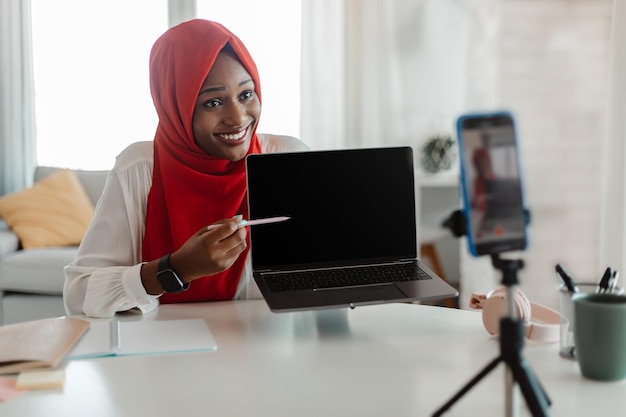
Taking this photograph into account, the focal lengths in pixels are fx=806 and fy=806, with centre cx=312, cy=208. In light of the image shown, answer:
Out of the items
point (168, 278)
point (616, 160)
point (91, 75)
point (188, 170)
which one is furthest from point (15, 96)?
point (168, 278)

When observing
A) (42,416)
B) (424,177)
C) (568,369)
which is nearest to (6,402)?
(42,416)

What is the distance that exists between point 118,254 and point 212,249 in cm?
37

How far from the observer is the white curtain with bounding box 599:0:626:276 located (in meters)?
3.16

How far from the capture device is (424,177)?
12.8 feet

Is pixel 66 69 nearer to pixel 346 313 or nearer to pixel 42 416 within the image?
pixel 346 313

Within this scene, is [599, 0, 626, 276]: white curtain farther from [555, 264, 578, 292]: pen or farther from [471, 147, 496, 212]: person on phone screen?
[471, 147, 496, 212]: person on phone screen

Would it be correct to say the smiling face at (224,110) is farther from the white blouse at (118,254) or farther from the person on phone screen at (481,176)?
the person on phone screen at (481,176)

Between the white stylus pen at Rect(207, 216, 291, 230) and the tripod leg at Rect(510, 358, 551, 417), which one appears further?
the white stylus pen at Rect(207, 216, 291, 230)

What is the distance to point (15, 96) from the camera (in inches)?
165

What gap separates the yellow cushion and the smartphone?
3.10 metres

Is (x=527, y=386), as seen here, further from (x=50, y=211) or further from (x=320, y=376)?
(x=50, y=211)

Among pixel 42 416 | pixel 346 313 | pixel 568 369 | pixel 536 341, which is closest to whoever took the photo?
pixel 42 416

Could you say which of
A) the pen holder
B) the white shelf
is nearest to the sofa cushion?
the white shelf

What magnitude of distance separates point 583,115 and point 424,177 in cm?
78
